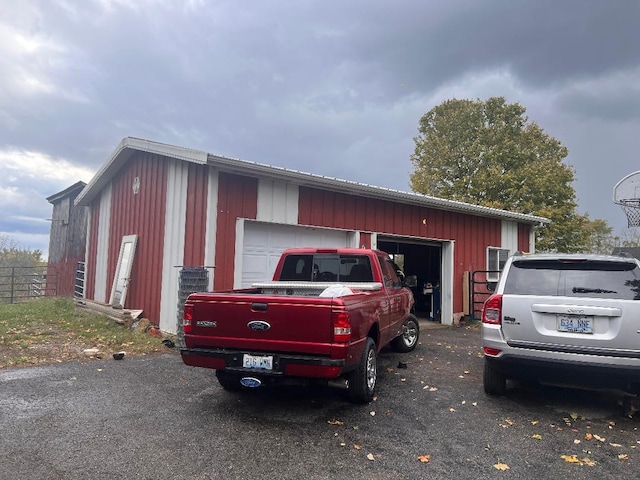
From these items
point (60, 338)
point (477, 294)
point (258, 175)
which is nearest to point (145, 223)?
point (60, 338)

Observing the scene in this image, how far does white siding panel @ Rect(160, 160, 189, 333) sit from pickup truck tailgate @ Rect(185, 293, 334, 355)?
4477mm

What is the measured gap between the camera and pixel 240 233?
29.3 ft

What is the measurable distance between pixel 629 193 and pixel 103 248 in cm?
1778

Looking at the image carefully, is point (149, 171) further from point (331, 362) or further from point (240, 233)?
point (331, 362)

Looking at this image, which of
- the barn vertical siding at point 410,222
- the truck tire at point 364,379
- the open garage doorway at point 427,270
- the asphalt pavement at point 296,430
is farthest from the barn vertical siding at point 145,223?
the truck tire at point 364,379

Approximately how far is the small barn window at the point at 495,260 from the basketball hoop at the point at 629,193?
15.5ft

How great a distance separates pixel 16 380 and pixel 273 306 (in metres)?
3.95

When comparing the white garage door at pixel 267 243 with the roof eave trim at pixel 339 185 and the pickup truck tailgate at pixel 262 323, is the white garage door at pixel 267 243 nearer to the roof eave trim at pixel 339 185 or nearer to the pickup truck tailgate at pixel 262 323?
the roof eave trim at pixel 339 185

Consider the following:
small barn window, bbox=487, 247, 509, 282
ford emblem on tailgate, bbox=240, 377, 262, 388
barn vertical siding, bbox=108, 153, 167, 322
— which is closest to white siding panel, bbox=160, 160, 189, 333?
barn vertical siding, bbox=108, 153, 167, 322

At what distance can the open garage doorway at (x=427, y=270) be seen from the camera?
13.2 metres

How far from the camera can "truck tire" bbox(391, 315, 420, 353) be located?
806 cm

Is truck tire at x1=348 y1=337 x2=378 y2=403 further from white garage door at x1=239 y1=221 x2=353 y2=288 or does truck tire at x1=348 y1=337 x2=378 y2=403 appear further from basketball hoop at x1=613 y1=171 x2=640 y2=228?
basketball hoop at x1=613 y1=171 x2=640 y2=228

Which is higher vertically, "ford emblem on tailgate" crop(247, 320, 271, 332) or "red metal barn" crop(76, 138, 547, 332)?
"red metal barn" crop(76, 138, 547, 332)

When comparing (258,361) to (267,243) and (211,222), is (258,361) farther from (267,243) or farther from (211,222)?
(267,243)
